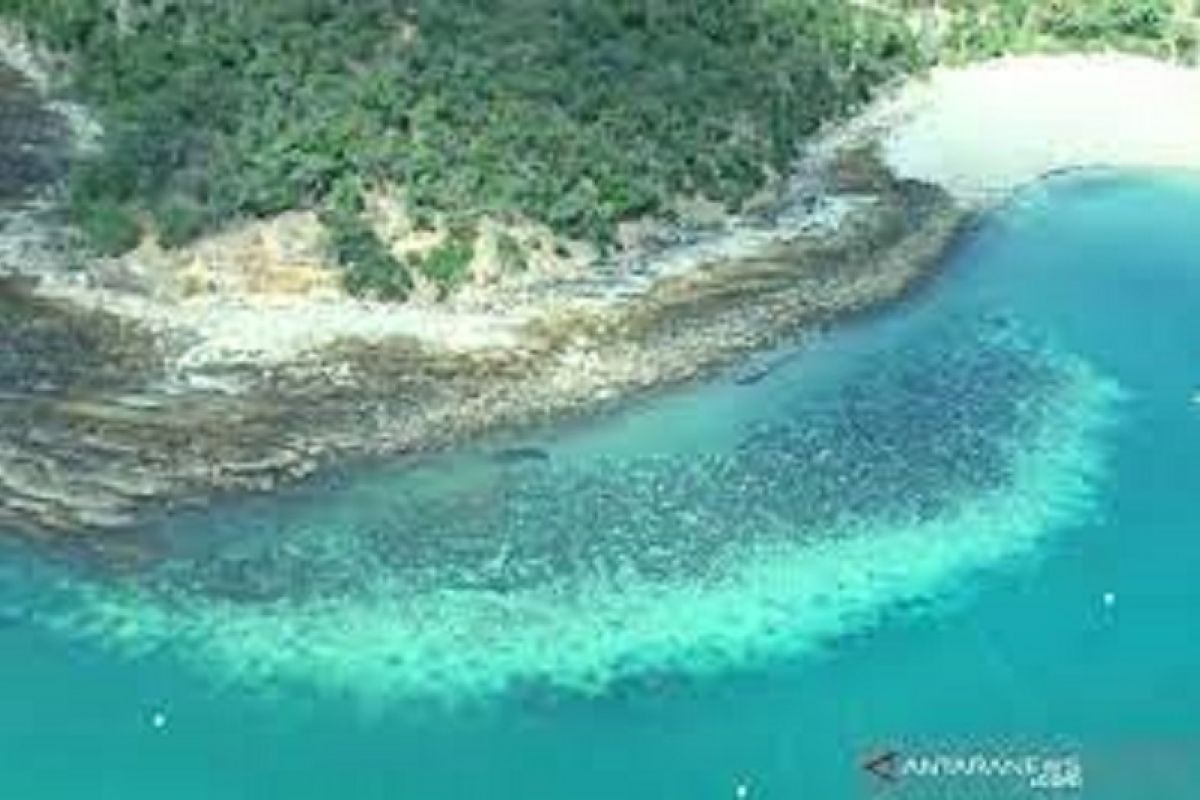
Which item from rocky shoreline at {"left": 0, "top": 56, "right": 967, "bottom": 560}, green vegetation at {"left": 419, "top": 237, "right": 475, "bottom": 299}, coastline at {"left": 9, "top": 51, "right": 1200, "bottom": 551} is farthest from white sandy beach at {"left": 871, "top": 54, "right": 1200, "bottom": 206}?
green vegetation at {"left": 419, "top": 237, "right": 475, "bottom": 299}

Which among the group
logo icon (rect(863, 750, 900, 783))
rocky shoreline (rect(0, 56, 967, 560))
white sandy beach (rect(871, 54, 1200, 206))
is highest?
white sandy beach (rect(871, 54, 1200, 206))

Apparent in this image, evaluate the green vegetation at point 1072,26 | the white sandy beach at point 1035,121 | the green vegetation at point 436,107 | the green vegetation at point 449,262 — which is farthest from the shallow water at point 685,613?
the green vegetation at point 1072,26

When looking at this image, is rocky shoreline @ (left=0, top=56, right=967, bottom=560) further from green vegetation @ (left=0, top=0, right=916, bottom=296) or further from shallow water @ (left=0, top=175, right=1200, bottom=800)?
green vegetation @ (left=0, top=0, right=916, bottom=296)

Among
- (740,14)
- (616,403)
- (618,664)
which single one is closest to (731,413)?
(616,403)

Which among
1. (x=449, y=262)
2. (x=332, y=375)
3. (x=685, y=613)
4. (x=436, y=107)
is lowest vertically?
(x=685, y=613)

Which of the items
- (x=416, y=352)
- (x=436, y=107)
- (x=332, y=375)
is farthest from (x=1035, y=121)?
(x=332, y=375)

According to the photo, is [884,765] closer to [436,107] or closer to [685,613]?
[685,613]

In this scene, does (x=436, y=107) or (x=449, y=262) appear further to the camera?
(x=436, y=107)
